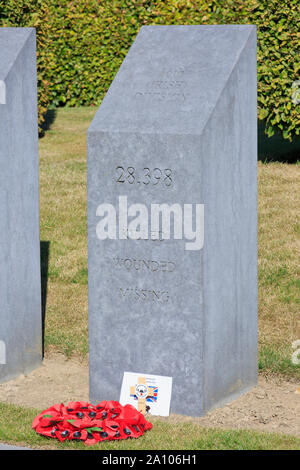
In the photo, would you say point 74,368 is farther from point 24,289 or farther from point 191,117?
point 191,117

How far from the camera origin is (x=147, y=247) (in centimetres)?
498

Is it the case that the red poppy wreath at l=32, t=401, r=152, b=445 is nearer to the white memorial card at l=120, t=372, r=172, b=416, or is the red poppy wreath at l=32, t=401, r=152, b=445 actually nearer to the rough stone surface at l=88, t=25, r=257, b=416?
the white memorial card at l=120, t=372, r=172, b=416

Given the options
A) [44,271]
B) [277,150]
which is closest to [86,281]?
[44,271]

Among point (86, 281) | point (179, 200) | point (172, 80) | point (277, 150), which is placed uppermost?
point (277, 150)

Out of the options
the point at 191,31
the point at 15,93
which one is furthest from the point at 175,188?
the point at 15,93

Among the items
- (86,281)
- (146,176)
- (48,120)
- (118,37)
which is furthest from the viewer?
(118,37)

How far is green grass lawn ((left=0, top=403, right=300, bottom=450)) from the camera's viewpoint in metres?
4.53

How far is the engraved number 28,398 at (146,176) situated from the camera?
4840 millimetres

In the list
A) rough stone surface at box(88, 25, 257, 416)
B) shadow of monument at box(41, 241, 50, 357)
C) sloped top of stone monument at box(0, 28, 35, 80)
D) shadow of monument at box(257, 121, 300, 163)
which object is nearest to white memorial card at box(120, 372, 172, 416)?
rough stone surface at box(88, 25, 257, 416)

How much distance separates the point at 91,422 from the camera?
4715mm

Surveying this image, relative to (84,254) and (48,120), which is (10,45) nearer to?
(84,254)

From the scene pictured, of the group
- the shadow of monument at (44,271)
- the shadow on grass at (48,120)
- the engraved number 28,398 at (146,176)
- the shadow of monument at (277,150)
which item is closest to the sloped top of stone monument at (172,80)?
the engraved number 28,398 at (146,176)

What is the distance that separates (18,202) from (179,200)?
4.80ft

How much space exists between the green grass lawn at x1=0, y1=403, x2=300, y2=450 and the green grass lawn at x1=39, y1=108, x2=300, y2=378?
1218mm
